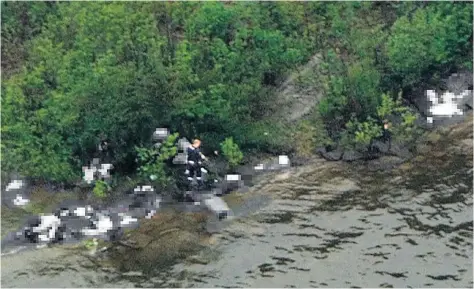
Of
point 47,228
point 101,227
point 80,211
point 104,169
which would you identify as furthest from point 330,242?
point 104,169

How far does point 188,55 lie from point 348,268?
313 inches

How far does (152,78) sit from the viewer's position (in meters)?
17.6

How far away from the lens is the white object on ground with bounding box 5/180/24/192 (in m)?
18.0

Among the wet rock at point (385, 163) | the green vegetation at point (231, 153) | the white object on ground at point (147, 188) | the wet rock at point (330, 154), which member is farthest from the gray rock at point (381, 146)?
the white object on ground at point (147, 188)

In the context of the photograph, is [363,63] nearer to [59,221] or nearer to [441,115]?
[441,115]

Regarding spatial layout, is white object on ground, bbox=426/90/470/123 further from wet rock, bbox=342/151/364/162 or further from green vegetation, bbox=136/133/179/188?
green vegetation, bbox=136/133/179/188

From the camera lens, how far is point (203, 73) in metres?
18.6

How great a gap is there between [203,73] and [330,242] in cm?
681

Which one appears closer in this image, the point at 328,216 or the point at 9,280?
the point at 9,280

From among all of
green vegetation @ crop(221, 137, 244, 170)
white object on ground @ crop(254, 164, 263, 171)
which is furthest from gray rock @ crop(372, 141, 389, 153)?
green vegetation @ crop(221, 137, 244, 170)

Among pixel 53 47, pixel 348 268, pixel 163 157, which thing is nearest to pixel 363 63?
pixel 163 157

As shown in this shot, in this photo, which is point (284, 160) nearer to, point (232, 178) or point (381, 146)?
point (232, 178)

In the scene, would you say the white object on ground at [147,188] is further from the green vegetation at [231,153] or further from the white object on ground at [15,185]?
the white object on ground at [15,185]

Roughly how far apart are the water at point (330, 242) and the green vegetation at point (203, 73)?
7.45 ft
